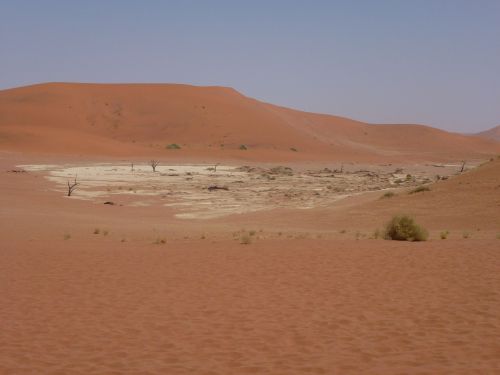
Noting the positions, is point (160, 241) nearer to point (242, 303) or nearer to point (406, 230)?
point (406, 230)

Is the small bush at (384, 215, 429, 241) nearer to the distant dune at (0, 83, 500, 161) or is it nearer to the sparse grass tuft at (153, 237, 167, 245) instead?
the sparse grass tuft at (153, 237, 167, 245)

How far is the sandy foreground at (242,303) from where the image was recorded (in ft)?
21.7

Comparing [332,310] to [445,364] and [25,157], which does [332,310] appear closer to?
[445,364]

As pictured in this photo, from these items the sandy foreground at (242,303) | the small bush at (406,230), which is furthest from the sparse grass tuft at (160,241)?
the small bush at (406,230)

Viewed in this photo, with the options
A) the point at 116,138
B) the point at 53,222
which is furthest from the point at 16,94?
the point at 53,222

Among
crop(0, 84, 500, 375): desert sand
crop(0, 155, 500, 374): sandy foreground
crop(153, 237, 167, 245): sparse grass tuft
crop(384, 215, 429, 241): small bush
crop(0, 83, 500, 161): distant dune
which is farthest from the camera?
crop(0, 83, 500, 161): distant dune

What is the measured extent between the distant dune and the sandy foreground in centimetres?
5425

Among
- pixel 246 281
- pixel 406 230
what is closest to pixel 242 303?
pixel 246 281

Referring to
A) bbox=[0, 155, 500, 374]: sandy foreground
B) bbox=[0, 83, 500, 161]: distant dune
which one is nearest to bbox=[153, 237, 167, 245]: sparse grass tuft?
bbox=[0, 155, 500, 374]: sandy foreground

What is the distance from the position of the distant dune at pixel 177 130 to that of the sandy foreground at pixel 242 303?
54.2 meters

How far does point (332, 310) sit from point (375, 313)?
646mm

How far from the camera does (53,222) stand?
808 inches

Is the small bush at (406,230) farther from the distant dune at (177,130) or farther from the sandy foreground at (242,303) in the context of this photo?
the distant dune at (177,130)

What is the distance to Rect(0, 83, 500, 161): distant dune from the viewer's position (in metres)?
74.6
